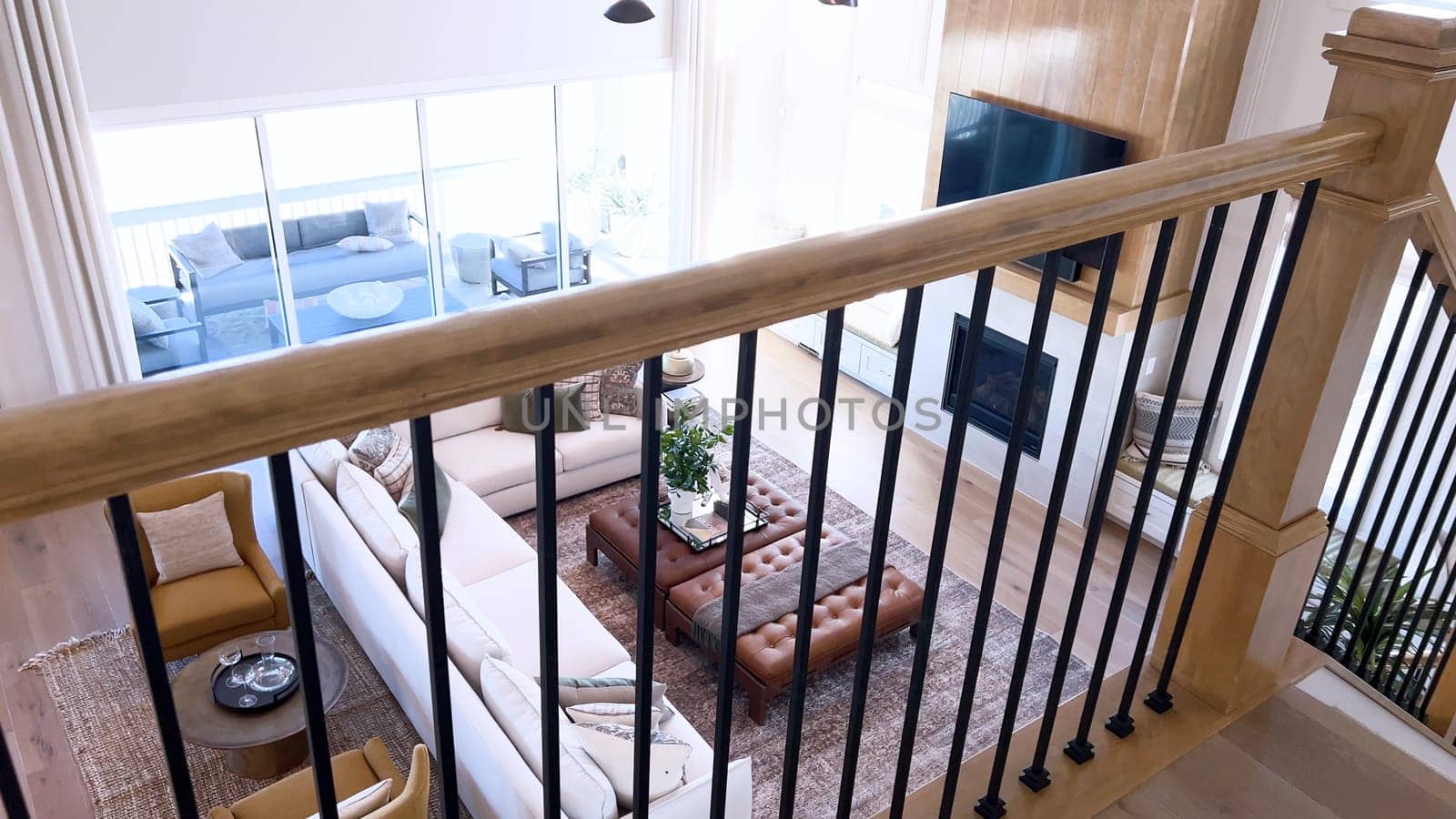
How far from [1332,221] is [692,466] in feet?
11.9

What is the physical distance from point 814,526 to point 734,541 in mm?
108

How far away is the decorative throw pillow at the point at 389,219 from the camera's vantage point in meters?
6.94

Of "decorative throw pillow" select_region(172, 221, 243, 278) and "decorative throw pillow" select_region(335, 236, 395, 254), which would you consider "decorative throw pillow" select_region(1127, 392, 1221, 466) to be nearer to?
"decorative throw pillow" select_region(335, 236, 395, 254)

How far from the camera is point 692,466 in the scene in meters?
4.90

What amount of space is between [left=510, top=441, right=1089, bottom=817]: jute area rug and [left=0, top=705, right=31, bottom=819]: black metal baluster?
11.4 ft

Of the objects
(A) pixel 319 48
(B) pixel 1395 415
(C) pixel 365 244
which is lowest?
(C) pixel 365 244

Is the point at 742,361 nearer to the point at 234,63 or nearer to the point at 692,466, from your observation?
the point at 692,466

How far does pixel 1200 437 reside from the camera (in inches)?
58.1

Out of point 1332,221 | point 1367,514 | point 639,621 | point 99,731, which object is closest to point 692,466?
point 99,731

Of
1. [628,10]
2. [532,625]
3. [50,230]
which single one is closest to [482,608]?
[532,625]

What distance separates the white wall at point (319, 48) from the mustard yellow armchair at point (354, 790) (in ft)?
12.6

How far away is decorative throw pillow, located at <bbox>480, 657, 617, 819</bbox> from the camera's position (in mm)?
3092

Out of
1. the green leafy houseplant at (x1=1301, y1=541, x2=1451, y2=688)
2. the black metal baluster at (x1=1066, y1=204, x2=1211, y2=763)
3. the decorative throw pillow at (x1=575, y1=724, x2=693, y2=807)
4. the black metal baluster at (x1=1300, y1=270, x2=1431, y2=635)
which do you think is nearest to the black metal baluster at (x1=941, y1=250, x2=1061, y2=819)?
the black metal baluster at (x1=1066, y1=204, x2=1211, y2=763)

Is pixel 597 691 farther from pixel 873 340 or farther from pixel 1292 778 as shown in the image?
pixel 873 340
